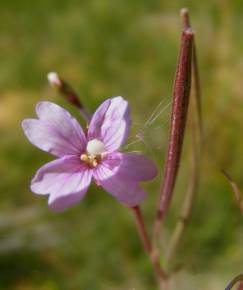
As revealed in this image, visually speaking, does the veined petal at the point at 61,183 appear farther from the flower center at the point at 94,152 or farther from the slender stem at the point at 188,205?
the slender stem at the point at 188,205

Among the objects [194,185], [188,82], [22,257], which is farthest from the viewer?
[22,257]

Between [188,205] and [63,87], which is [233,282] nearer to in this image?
[188,205]

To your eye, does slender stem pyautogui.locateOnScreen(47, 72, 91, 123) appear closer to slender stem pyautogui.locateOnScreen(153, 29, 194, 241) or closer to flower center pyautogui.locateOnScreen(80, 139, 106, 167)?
flower center pyautogui.locateOnScreen(80, 139, 106, 167)

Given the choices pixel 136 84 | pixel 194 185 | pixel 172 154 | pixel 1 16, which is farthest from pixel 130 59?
pixel 172 154

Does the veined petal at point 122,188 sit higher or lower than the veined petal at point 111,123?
lower

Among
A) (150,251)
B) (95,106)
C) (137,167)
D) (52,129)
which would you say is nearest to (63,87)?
(52,129)

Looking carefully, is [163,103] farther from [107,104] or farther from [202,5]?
[202,5]

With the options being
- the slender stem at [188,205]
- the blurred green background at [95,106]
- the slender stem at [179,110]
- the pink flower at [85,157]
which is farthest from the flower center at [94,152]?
the blurred green background at [95,106]
